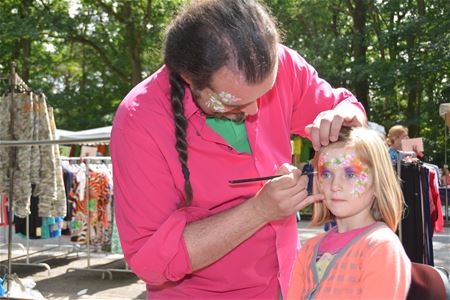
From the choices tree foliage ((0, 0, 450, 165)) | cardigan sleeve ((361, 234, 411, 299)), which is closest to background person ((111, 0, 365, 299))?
cardigan sleeve ((361, 234, 411, 299))

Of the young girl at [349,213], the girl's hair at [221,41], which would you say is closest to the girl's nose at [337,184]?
the young girl at [349,213]

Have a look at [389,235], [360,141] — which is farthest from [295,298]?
[360,141]

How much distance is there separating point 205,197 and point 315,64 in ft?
45.1

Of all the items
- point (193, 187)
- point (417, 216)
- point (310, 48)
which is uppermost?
point (310, 48)

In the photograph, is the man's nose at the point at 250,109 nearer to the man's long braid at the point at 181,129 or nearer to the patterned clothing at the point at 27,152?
the man's long braid at the point at 181,129

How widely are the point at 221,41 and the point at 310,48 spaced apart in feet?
47.4

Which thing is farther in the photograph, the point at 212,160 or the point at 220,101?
the point at 212,160

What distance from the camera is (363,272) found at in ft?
5.37

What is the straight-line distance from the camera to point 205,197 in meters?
1.76

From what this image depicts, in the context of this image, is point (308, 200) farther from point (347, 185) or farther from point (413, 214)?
point (413, 214)

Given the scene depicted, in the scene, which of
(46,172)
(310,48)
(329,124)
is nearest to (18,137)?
(46,172)

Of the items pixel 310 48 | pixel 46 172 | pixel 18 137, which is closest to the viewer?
pixel 18 137

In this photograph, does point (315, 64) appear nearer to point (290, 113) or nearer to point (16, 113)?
point (16, 113)

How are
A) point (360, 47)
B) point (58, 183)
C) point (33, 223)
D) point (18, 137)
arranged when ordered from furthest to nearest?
point (360, 47), point (33, 223), point (58, 183), point (18, 137)
